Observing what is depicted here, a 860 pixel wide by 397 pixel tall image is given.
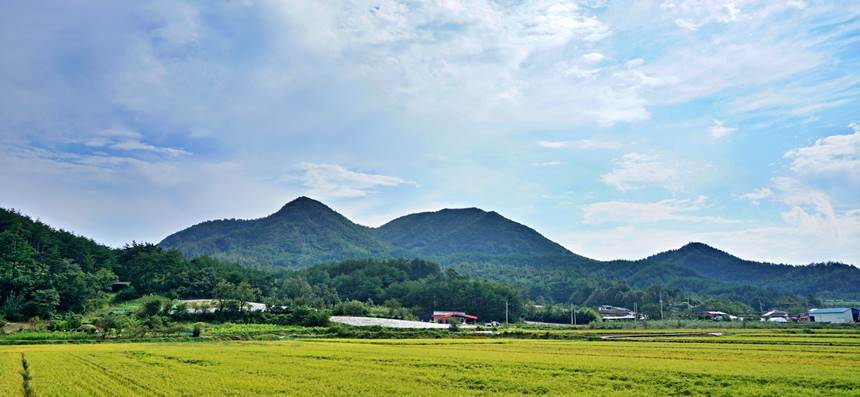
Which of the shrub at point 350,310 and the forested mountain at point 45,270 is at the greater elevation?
the forested mountain at point 45,270

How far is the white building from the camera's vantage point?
93000 millimetres

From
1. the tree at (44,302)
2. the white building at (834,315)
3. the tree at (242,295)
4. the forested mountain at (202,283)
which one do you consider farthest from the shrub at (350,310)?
the white building at (834,315)

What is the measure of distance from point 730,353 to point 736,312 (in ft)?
360

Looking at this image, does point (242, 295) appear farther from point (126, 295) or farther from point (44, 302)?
point (126, 295)

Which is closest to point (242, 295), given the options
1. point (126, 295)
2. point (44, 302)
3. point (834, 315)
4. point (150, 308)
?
point (150, 308)

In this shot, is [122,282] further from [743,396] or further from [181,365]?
[743,396]

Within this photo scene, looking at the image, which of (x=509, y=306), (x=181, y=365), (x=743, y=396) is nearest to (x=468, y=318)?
(x=509, y=306)

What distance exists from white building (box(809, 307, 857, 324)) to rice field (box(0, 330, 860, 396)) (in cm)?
7105

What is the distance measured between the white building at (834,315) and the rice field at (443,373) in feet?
233

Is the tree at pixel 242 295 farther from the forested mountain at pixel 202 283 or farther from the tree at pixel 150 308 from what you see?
the tree at pixel 150 308

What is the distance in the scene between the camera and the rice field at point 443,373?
2141cm

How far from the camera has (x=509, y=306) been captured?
121 meters

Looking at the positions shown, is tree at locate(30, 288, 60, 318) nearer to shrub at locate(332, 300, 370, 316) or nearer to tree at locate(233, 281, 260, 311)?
tree at locate(233, 281, 260, 311)

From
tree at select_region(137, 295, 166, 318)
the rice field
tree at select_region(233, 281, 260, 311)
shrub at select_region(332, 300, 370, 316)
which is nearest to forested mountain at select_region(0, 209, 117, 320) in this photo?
tree at select_region(137, 295, 166, 318)
